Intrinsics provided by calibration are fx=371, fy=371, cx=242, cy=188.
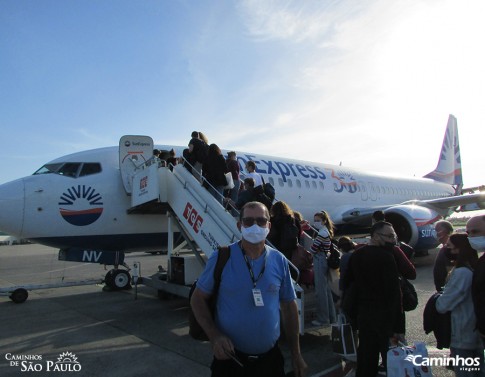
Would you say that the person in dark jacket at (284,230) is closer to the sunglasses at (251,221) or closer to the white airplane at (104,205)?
the sunglasses at (251,221)

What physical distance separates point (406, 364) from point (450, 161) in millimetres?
26780

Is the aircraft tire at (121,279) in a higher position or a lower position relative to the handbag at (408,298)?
lower

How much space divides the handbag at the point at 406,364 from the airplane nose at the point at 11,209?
6.96 meters

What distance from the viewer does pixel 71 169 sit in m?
8.21

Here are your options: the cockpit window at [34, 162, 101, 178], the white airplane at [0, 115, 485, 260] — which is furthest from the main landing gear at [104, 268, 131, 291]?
the cockpit window at [34, 162, 101, 178]

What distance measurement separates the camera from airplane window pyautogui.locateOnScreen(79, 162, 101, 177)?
8238 mm

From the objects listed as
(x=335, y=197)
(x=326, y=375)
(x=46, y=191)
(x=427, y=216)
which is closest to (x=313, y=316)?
(x=326, y=375)

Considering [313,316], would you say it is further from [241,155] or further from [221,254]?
[241,155]

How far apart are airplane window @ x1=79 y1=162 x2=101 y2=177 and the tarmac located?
Answer: 2861mm

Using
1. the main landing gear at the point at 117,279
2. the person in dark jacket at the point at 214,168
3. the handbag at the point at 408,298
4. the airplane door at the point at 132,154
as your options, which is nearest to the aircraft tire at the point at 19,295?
the main landing gear at the point at 117,279

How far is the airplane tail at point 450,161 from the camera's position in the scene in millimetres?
25105

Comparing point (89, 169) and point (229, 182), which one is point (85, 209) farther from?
point (229, 182)

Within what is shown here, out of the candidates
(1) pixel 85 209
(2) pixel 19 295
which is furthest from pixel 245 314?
(2) pixel 19 295

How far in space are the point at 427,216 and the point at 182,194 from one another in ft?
27.1
